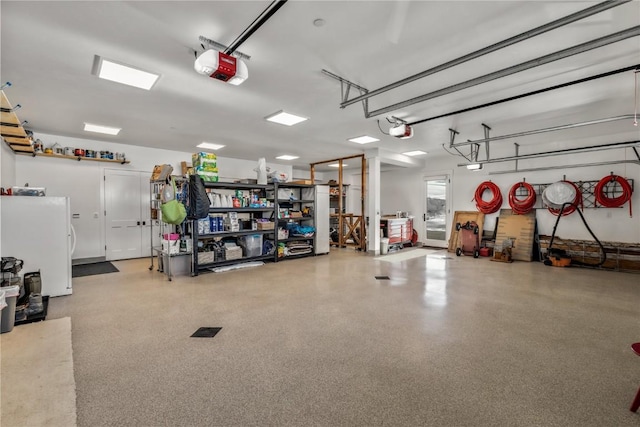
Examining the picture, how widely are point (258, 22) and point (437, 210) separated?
869cm

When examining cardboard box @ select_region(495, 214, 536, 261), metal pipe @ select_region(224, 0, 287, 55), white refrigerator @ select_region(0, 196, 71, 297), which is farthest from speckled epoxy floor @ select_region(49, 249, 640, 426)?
metal pipe @ select_region(224, 0, 287, 55)

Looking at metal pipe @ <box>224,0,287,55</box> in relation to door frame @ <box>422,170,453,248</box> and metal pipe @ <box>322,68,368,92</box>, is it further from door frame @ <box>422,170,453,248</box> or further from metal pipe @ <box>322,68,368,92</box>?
door frame @ <box>422,170,453,248</box>

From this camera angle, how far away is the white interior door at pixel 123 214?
702 centimetres

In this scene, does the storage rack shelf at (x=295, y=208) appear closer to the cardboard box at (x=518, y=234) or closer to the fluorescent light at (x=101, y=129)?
the fluorescent light at (x=101, y=129)

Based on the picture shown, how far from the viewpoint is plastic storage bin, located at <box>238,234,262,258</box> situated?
252 inches

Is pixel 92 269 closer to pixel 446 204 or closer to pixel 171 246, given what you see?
pixel 171 246

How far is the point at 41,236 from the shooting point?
156 inches

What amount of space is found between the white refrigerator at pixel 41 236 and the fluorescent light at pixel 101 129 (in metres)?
2.27

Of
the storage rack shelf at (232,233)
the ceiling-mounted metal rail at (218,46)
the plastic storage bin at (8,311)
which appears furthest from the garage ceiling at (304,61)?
the plastic storage bin at (8,311)

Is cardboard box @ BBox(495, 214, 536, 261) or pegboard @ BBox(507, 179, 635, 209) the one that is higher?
pegboard @ BBox(507, 179, 635, 209)

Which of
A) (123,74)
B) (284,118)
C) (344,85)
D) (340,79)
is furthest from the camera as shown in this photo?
(284,118)

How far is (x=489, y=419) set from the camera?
179cm

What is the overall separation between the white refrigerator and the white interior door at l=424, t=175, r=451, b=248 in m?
9.20

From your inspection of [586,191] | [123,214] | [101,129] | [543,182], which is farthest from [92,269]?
[586,191]
